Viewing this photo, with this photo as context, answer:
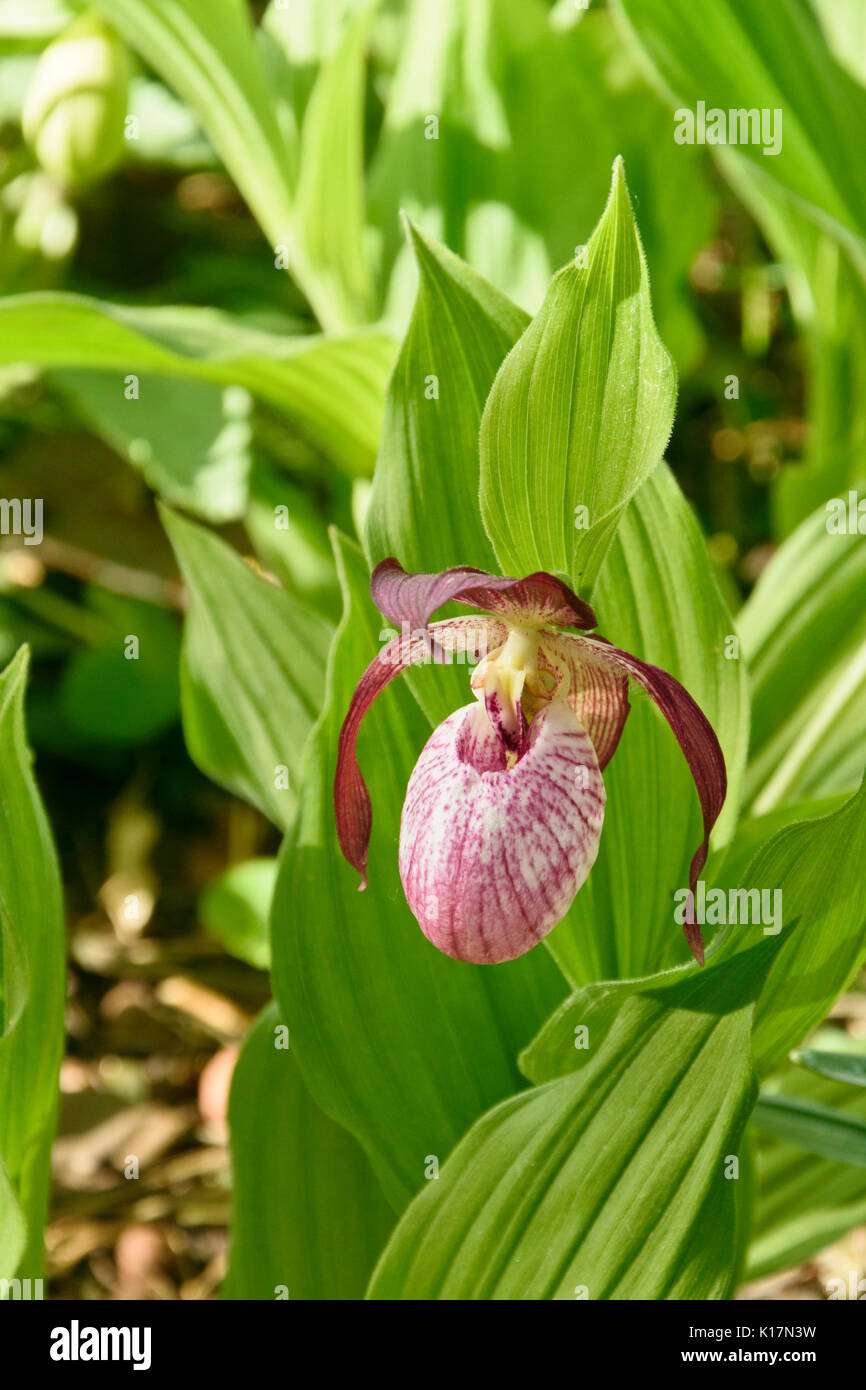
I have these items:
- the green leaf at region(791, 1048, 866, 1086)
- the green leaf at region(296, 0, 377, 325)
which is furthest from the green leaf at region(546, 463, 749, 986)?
the green leaf at region(296, 0, 377, 325)

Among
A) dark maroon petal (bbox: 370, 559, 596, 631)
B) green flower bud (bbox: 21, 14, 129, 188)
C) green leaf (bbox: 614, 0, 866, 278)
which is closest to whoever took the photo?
dark maroon petal (bbox: 370, 559, 596, 631)

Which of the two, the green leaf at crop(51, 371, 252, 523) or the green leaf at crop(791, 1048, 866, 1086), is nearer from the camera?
the green leaf at crop(791, 1048, 866, 1086)

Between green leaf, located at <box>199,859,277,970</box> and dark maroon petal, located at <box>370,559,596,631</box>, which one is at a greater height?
dark maroon petal, located at <box>370,559,596,631</box>

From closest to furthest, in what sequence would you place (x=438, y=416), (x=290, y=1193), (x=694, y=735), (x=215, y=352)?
1. (x=694, y=735)
2. (x=438, y=416)
3. (x=290, y=1193)
4. (x=215, y=352)

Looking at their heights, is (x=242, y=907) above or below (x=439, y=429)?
below

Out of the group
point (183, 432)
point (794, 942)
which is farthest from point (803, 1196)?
point (183, 432)

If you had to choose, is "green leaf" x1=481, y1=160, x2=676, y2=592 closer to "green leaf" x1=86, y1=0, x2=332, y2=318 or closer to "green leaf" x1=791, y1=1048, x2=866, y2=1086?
"green leaf" x1=791, y1=1048, x2=866, y2=1086

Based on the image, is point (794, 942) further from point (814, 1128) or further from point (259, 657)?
point (259, 657)
